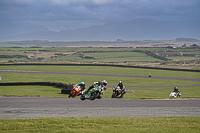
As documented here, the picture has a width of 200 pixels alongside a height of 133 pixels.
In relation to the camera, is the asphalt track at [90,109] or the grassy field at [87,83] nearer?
the asphalt track at [90,109]

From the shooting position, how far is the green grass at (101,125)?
13.3 metres

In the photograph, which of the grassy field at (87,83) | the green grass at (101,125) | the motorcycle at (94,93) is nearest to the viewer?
the green grass at (101,125)

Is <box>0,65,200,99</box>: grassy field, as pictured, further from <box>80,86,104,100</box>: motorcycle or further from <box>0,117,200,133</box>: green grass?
<box>0,117,200,133</box>: green grass

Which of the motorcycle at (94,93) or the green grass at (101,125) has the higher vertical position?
the motorcycle at (94,93)

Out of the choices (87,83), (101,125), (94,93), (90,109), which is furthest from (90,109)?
(87,83)

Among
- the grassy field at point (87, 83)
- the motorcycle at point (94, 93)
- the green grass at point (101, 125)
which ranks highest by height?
the motorcycle at point (94, 93)

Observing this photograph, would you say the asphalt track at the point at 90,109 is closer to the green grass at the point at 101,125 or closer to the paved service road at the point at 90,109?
the paved service road at the point at 90,109

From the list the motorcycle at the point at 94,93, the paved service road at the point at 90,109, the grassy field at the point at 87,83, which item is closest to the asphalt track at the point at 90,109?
the paved service road at the point at 90,109

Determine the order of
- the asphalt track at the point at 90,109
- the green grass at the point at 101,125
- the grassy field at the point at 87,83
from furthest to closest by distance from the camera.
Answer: the grassy field at the point at 87,83 < the asphalt track at the point at 90,109 < the green grass at the point at 101,125

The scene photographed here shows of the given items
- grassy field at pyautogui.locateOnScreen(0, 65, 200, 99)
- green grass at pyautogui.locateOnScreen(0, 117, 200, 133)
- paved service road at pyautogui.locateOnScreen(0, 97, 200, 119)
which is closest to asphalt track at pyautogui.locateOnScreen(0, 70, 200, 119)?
paved service road at pyautogui.locateOnScreen(0, 97, 200, 119)

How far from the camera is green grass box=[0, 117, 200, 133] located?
43.7 ft

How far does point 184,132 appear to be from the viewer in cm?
1316

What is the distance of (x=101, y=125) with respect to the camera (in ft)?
46.7

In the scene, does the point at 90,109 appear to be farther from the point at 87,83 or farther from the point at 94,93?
the point at 87,83
